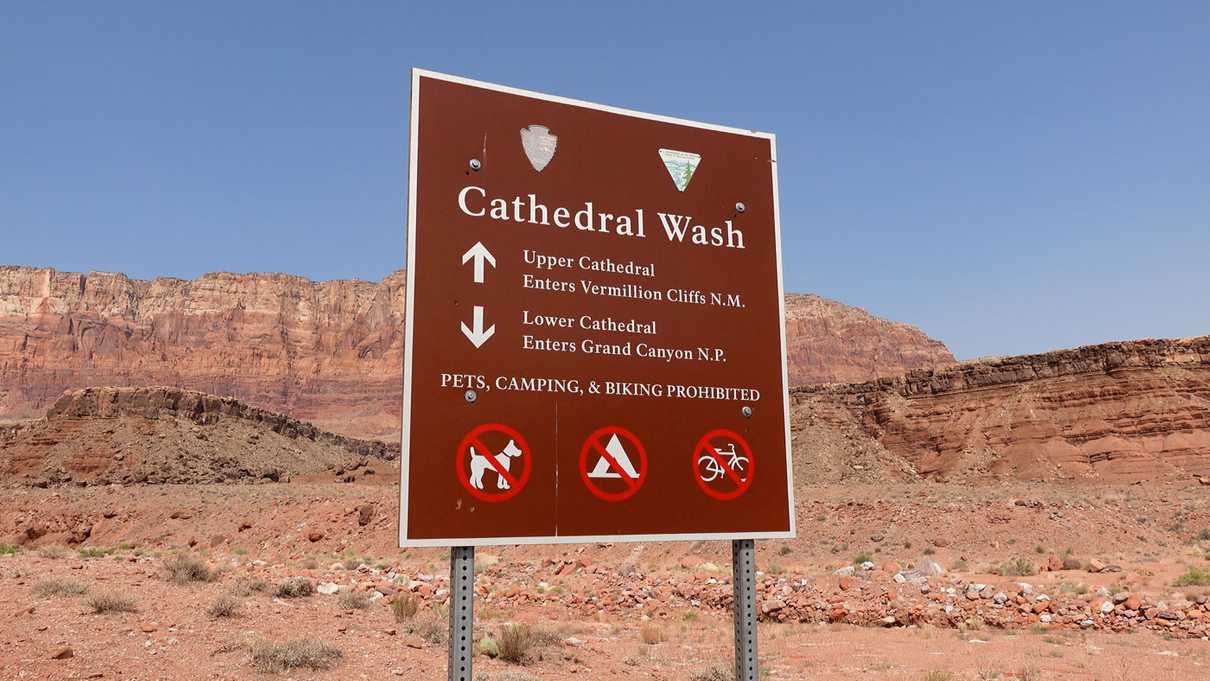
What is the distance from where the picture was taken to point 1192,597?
46.3 ft

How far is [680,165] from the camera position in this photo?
208 inches

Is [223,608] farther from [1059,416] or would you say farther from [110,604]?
[1059,416]

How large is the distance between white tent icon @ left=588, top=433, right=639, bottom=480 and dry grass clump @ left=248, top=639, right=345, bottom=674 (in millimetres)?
5484

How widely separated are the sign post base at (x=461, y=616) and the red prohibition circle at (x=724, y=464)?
149cm

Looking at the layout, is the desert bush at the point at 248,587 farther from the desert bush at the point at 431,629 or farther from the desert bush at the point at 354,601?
the desert bush at the point at 431,629

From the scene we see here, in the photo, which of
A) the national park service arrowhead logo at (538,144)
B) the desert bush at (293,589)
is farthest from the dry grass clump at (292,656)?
the national park service arrowhead logo at (538,144)

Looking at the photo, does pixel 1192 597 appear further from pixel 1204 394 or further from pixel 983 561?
pixel 1204 394

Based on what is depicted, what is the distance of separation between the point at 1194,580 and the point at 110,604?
62.0ft

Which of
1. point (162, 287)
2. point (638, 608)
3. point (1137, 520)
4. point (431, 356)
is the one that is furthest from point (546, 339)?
point (162, 287)

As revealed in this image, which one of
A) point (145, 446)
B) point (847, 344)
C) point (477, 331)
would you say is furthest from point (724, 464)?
point (847, 344)

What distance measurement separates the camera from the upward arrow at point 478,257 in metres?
4.56

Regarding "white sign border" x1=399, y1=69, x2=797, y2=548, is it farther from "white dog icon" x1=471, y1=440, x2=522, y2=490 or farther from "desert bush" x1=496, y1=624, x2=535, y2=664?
"desert bush" x1=496, y1=624, x2=535, y2=664

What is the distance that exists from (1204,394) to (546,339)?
163 feet

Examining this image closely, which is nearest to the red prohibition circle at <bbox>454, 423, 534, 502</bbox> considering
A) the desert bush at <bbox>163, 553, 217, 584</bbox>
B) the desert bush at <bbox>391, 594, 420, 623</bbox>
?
the desert bush at <bbox>391, 594, 420, 623</bbox>
